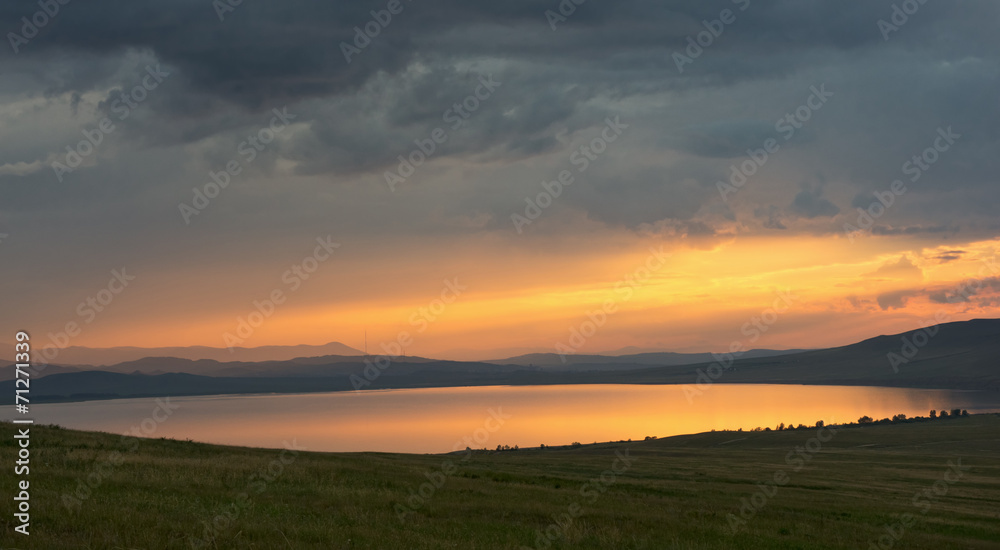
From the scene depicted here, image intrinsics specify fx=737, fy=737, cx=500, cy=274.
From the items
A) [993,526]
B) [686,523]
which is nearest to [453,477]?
[686,523]

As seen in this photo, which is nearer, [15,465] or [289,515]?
[289,515]

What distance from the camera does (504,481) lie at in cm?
3086

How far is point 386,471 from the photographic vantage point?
30.7 meters

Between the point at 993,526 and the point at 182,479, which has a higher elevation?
the point at 182,479

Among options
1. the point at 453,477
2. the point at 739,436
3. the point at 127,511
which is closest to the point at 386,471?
the point at 453,477

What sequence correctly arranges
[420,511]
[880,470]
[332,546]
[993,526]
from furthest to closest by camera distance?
[880,470] → [993,526] → [420,511] → [332,546]

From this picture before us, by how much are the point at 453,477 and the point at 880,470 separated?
1999 inches

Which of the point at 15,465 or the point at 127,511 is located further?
the point at 15,465

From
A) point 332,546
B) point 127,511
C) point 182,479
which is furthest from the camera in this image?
point 182,479

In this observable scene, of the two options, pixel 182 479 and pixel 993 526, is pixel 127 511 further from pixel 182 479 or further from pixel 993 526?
pixel 993 526

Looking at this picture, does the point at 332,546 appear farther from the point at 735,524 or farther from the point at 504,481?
the point at 504,481

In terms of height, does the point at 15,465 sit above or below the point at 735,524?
above

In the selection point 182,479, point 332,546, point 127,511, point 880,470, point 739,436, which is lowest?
point 332,546

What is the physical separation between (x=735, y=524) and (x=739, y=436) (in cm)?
12164
